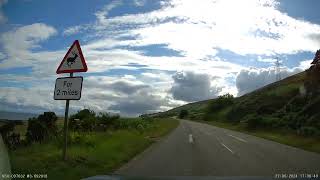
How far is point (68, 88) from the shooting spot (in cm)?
1292

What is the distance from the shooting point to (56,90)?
13.1m

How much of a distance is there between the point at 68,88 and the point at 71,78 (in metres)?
0.31

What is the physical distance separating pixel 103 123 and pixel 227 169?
22936 millimetres

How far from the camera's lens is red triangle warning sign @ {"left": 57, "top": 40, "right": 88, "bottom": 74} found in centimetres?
1271

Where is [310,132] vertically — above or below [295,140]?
above

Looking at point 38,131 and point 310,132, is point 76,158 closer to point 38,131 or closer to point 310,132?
point 38,131

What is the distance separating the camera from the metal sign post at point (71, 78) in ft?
41.7

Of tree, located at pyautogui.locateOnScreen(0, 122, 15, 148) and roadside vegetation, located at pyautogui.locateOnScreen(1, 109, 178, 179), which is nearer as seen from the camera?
roadside vegetation, located at pyautogui.locateOnScreen(1, 109, 178, 179)

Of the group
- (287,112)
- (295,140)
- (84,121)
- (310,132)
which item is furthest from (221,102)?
(84,121)

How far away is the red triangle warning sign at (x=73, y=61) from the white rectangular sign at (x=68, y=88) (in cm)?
27

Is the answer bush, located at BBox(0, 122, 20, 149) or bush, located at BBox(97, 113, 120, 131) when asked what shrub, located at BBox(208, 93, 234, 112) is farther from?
bush, located at BBox(0, 122, 20, 149)

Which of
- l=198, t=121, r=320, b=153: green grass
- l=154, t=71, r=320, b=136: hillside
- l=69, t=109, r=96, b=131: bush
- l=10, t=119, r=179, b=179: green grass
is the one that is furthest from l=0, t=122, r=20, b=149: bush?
l=154, t=71, r=320, b=136: hillside

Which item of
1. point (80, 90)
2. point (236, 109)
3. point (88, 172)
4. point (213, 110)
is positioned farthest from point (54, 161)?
point (213, 110)

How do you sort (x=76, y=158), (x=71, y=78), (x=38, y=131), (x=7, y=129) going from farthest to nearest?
1. (x=7, y=129)
2. (x=38, y=131)
3. (x=76, y=158)
4. (x=71, y=78)
